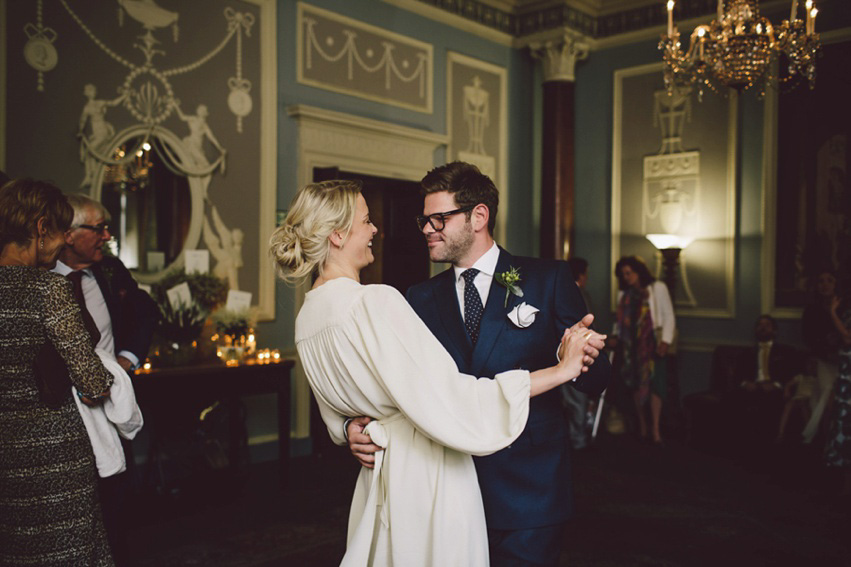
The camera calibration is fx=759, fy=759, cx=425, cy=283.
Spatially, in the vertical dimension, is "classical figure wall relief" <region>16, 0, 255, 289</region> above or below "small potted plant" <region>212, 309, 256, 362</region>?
above

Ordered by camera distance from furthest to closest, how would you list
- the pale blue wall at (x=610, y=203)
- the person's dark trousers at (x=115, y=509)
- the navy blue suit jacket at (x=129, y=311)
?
the pale blue wall at (x=610, y=203), the navy blue suit jacket at (x=129, y=311), the person's dark trousers at (x=115, y=509)

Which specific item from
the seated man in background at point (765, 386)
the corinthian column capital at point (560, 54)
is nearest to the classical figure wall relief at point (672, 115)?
the corinthian column capital at point (560, 54)

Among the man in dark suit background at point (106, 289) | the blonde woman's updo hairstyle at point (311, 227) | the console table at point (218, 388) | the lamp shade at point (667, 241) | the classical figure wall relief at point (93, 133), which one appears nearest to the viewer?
the blonde woman's updo hairstyle at point (311, 227)

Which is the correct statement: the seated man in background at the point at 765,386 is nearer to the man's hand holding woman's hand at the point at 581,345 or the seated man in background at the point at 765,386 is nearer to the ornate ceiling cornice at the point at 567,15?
the ornate ceiling cornice at the point at 567,15

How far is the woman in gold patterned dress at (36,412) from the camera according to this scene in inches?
90.6

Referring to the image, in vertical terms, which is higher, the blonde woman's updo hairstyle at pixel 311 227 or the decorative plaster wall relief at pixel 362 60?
the decorative plaster wall relief at pixel 362 60

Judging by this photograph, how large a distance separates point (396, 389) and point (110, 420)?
4.44 ft

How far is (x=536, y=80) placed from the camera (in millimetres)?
8594

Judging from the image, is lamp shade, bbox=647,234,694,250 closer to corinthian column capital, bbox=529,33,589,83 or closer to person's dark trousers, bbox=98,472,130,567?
corinthian column capital, bbox=529,33,589,83

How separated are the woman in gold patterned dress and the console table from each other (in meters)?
2.05

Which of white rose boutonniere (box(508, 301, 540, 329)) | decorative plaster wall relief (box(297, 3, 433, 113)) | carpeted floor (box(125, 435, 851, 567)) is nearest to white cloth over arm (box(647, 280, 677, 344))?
carpeted floor (box(125, 435, 851, 567))

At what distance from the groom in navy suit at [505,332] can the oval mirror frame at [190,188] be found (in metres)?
3.37

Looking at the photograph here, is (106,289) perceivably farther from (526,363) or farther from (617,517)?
(617,517)

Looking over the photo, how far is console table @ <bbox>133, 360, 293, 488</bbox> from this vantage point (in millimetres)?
4555
